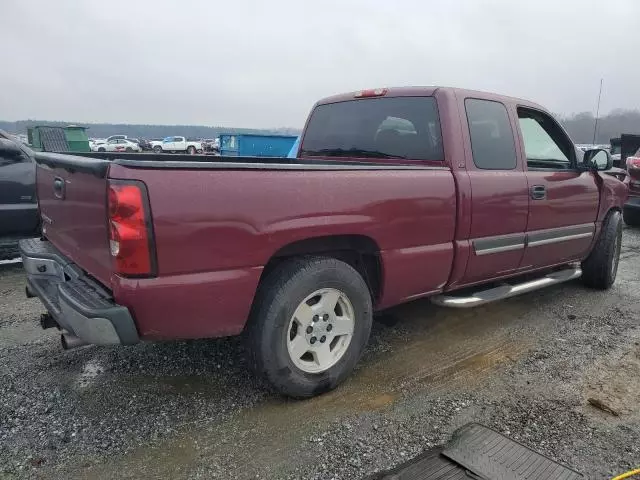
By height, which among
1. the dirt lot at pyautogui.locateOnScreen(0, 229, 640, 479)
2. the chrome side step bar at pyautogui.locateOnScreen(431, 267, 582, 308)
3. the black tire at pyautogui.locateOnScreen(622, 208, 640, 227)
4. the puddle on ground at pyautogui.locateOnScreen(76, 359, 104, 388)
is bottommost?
the dirt lot at pyautogui.locateOnScreen(0, 229, 640, 479)

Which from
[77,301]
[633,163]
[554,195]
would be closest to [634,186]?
[633,163]

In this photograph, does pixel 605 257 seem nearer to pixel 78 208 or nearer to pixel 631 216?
pixel 78 208

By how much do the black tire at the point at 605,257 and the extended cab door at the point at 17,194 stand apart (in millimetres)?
6211

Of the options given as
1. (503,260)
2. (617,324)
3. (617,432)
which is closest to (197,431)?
(617,432)

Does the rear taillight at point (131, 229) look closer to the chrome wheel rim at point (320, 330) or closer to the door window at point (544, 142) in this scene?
the chrome wheel rim at point (320, 330)

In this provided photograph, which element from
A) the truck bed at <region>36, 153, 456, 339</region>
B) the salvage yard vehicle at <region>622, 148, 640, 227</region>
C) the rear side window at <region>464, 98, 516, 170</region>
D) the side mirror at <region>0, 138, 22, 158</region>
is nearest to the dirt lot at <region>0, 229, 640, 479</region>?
the truck bed at <region>36, 153, 456, 339</region>

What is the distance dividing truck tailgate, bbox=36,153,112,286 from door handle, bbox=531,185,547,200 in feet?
10.5

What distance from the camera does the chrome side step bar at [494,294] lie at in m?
3.58

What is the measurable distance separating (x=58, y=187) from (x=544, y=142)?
13.1 feet

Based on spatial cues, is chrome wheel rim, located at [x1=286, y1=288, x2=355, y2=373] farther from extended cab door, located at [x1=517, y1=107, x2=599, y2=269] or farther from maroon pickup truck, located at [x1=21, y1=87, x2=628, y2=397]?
extended cab door, located at [x1=517, y1=107, x2=599, y2=269]

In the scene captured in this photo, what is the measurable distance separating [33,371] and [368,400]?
7.21 ft

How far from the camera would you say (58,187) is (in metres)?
2.99

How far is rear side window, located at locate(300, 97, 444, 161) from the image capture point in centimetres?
359

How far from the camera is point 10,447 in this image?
246cm
